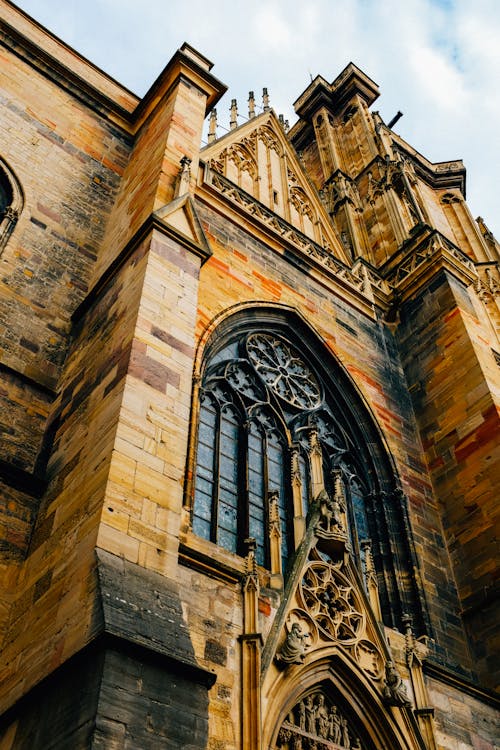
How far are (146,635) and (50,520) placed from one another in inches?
65.7

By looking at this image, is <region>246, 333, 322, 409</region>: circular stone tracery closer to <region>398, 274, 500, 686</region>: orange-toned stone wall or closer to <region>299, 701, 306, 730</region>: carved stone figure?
<region>398, 274, 500, 686</region>: orange-toned stone wall

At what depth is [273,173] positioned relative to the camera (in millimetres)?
13484

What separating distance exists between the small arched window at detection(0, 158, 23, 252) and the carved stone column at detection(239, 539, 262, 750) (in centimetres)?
448

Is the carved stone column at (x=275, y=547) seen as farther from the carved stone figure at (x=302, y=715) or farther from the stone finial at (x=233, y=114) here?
the stone finial at (x=233, y=114)

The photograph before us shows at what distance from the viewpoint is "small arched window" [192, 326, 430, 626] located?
23.6 ft

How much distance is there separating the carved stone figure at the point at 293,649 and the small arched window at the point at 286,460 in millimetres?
751

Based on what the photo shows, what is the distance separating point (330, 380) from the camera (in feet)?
32.3

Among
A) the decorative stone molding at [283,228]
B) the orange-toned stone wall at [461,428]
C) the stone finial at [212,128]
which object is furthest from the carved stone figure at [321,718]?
the stone finial at [212,128]

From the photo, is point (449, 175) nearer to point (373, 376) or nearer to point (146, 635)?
point (373, 376)

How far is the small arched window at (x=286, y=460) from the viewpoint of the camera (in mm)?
7180

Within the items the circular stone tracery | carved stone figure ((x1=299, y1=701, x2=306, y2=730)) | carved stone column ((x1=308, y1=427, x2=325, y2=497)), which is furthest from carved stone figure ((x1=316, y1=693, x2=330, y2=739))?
the circular stone tracery

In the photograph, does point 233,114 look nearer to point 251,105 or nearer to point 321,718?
point 251,105

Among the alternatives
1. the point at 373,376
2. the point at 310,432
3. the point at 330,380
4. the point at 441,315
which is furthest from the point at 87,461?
the point at 441,315

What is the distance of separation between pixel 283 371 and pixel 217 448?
6.85ft
